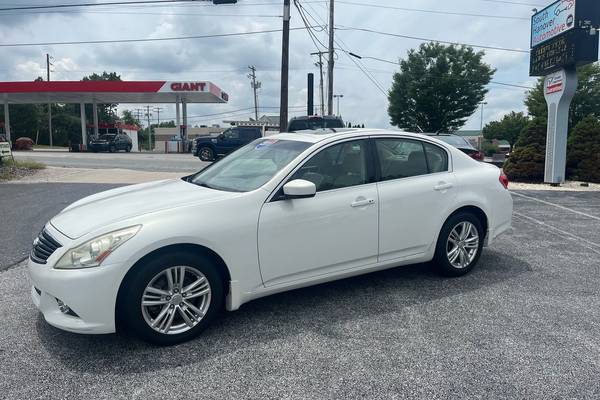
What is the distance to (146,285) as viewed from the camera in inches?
135

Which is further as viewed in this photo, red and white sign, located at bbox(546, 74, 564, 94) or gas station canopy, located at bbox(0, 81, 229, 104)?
gas station canopy, located at bbox(0, 81, 229, 104)

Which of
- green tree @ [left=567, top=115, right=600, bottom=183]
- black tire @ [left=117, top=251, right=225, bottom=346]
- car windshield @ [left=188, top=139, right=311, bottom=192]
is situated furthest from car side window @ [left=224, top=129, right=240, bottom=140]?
black tire @ [left=117, top=251, right=225, bottom=346]

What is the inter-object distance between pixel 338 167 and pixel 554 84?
13.6m

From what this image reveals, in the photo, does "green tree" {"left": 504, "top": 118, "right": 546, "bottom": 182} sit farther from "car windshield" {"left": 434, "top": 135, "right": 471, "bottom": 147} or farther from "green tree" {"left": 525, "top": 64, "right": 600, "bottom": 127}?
"green tree" {"left": 525, "top": 64, "right": 600, "bottom": 127}

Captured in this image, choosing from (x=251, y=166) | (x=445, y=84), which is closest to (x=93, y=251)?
(x=251, y=166)

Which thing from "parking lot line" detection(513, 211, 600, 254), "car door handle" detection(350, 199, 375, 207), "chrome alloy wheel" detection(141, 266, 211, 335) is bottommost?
"parking lot line" detection(513, 211, 600, 254)

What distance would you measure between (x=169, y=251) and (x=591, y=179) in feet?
50.3

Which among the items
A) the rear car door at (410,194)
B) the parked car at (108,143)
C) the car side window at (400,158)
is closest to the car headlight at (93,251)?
the rear car door at (410,194)

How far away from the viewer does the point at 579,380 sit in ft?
10.2

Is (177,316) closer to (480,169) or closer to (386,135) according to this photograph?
(386,135)

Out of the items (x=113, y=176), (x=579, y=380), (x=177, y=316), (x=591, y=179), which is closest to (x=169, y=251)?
(x=177, y=316)

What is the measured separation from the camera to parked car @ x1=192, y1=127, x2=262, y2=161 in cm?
2364

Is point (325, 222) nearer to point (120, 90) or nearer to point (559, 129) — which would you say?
point (559, 129)

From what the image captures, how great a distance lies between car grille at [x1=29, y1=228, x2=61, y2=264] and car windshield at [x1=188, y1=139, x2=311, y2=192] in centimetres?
133
